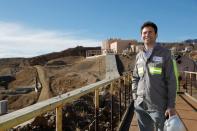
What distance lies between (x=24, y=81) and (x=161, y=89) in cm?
5782

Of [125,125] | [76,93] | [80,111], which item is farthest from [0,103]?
[80,111]

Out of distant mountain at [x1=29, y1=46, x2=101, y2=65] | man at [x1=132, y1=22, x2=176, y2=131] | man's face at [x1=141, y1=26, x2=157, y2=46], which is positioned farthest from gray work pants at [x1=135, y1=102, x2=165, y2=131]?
distant mountain at [x1=29, y1=46, x2=101, y2=65]

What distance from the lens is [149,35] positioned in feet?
14.4

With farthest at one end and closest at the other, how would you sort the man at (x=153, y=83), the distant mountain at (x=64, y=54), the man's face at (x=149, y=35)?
the distant mountain at (x=64, y=54) → the man's face at (x=149, y=35) → the man at (x=153, y=83)

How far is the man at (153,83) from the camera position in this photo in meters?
4.27

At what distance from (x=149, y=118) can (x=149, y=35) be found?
883 mm

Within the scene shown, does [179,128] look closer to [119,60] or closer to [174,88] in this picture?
[174,88]

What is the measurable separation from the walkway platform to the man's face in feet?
11.3

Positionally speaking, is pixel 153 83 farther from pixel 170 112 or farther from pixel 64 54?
pixel 64 54

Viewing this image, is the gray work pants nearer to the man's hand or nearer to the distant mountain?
the man's hand

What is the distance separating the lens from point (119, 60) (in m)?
60.6

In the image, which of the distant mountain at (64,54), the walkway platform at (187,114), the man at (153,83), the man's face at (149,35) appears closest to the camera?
the man at (153,83)

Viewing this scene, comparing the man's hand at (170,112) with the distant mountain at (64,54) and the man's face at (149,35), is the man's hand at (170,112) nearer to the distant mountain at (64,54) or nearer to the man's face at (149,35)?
the man's face at (149,35)

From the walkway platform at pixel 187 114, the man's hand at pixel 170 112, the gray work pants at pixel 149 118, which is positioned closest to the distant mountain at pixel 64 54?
the walkway platform at pixel 187 114
